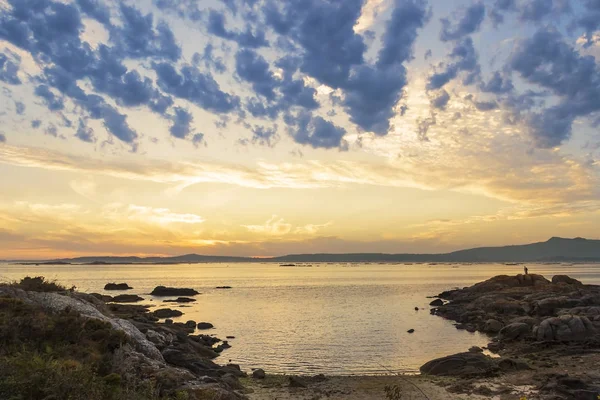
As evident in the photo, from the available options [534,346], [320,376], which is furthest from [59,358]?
[534,346]

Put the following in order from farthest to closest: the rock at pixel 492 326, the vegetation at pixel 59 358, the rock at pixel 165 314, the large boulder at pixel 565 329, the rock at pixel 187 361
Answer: the rock at pixel 165 314
the rock at pixel 492 326
the large boulder at pixel 565 329
the rock at pixel 187 361
the vegetation at pixel 59 358

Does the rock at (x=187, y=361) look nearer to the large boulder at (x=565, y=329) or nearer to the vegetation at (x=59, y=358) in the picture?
the vegetation at (x=59, y=358)

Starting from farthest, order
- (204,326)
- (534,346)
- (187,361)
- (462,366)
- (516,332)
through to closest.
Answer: (204,326) → (516,332) → (534,346) → (462,366) → (187,361)

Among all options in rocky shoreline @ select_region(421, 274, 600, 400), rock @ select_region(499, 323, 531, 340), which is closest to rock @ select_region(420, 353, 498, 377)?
rocky shoreline @ select_region(421, 274, 600, 400)

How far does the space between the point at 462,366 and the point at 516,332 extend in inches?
631

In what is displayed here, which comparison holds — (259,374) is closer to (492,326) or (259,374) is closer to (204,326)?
(204,326)

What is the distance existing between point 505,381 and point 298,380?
1241 cm

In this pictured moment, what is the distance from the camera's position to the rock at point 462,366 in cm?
2944

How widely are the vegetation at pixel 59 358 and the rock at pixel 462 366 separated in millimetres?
20038

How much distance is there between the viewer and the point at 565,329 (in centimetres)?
3931

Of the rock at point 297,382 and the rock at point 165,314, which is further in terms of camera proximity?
the rock at point 165,314

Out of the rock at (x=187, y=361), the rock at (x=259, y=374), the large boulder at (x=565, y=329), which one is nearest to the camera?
the rock at (x=187, y=361)

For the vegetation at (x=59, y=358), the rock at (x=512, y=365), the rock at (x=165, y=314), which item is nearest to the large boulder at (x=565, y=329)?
the rock at (x=512, y=365)

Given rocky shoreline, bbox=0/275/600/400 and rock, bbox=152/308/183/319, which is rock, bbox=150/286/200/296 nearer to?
rock, bbox=152/308/183/319
